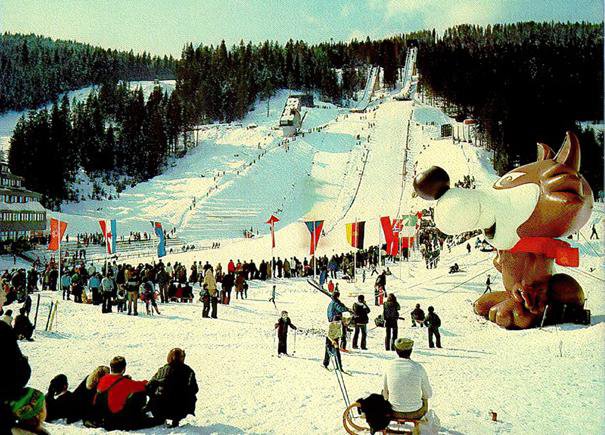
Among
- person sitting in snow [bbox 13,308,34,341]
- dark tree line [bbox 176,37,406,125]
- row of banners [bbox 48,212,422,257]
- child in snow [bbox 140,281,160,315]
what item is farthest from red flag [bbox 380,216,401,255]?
dark tree line [bbox 176,37,406,125]

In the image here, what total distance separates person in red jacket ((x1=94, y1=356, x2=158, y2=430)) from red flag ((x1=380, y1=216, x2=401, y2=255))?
47.1ft

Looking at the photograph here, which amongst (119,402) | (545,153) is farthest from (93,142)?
(119,402)

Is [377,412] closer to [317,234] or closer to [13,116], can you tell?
[317,234]

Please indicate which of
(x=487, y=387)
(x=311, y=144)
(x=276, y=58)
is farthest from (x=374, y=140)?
(x=487, y=387)

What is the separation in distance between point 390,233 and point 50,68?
104 meters

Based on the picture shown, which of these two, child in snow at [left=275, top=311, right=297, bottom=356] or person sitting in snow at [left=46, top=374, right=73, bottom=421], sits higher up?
person sitting in snow at [left=46, top=374, right=73, bottom=421]

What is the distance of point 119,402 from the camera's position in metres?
5.36

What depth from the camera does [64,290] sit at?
15602 mm

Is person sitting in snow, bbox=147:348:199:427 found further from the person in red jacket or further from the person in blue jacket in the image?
the person in blue jacket

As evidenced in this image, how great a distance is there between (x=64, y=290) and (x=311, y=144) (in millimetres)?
45426

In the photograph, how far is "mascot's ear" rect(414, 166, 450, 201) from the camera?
8.49 meters

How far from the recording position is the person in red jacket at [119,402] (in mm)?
5359

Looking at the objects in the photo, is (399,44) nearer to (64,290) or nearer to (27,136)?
(27,136)

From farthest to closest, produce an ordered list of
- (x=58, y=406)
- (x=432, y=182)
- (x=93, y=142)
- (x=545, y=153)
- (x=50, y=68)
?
1. (x=50, y=68)
2. (x=93, y=142)
3. (x=545, y=153)
4. (x=432, y=182)
5. (x=58, y=406)
